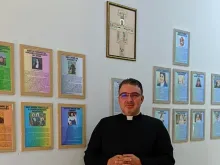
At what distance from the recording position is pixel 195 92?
2.79 metres

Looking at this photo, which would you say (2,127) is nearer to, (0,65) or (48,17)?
(0,65)

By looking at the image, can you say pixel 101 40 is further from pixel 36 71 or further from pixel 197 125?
pixel 197 125

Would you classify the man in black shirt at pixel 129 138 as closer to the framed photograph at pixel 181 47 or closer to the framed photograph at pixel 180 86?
the framed photograph at pixel 180 86

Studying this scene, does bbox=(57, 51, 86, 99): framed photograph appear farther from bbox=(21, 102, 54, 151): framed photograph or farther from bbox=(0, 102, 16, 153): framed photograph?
bbox=(0, 102, 16, 153): framed photograph

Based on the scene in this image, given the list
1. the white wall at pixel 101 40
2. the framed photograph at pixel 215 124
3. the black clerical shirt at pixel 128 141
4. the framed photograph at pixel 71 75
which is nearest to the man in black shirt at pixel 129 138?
the black clerical shirt at pixel 128 141

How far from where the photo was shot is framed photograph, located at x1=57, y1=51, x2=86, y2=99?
194 centimetres

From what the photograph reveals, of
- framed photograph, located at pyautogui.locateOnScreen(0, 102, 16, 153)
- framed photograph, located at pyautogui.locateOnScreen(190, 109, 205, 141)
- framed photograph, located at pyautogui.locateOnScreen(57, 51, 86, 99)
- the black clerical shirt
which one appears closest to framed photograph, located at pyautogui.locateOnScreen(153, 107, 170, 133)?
framed photograph, located at pyautogui.locateOnScreen(190, 109, 205, 141)

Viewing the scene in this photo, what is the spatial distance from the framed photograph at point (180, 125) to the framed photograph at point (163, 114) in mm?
78

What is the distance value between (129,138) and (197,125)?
1125 mm

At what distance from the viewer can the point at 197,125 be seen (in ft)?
9.20

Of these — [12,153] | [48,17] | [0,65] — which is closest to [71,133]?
[12,153]

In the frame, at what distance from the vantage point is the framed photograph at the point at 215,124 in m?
2.94

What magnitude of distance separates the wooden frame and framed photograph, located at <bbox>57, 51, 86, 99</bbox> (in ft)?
3.26

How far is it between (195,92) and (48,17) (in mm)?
1660
